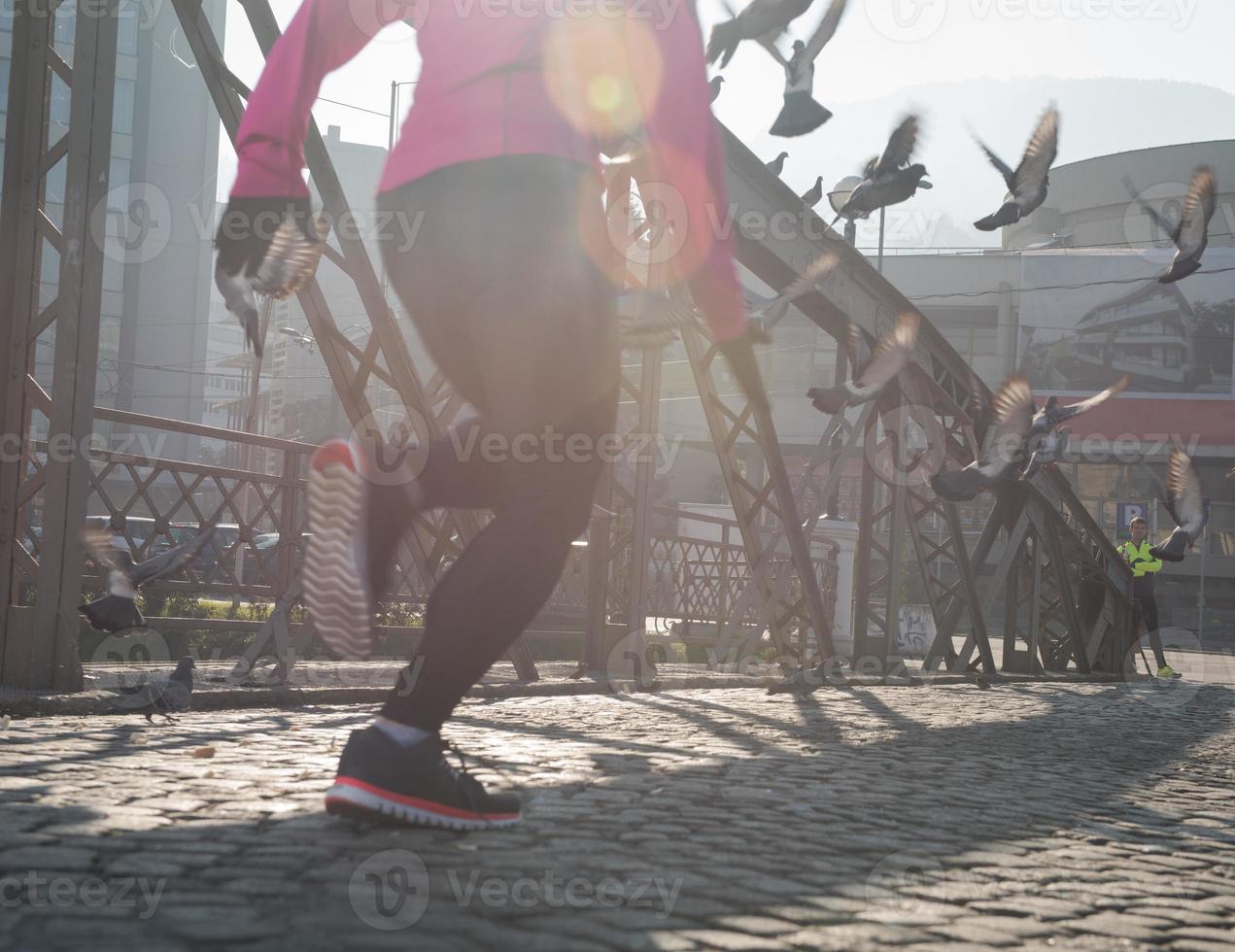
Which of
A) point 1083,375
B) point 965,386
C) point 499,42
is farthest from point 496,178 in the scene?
point 1083,375

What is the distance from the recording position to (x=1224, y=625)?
39875 mm

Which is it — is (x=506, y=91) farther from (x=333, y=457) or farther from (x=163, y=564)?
(x=163, y=564)

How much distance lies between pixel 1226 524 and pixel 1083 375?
7.72 metres

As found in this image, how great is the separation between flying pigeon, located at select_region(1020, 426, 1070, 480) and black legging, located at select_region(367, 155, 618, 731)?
9410 millimetres

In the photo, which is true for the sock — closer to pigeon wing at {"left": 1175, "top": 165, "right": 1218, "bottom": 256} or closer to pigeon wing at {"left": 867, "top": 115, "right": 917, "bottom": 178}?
pigeon wing at {"left": 867, "top": 115, "right": 917, "bottom": 178}

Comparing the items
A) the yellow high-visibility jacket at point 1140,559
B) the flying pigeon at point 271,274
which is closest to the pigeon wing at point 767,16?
the flying pigeon at point 271,274

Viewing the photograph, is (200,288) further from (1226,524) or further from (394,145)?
(394,145)

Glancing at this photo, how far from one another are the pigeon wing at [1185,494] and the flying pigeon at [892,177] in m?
8.08

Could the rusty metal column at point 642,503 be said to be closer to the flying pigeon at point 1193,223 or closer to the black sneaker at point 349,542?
the black sneaker at point 349,542

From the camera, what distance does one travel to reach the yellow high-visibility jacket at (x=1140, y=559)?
17.8 meters

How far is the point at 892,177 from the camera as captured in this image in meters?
10.5

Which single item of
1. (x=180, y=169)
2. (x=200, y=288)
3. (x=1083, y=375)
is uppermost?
(x=180, y=169)

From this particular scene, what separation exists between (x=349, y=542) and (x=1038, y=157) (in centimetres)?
1073

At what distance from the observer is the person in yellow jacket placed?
17.4 metres
